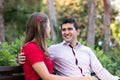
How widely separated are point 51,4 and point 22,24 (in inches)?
336

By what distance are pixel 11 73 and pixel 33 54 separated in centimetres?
64

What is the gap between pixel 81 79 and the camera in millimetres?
4055

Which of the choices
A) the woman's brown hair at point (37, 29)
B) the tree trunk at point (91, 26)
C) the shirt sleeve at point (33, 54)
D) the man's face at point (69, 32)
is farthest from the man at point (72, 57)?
the tree trunk at point (91, 26)

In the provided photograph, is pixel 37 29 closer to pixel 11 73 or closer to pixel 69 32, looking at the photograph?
pixel 11 73

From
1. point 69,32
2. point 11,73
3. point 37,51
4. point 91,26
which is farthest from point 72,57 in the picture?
point 91,26

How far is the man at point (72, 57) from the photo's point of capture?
4.63m

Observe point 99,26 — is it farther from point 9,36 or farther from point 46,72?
point 46,72

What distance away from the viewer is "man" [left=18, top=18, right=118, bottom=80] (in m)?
4.63

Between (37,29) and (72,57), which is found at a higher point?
(37,29)

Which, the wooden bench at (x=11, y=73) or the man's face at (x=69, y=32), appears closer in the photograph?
the wooden bench at (x=11, y=73)

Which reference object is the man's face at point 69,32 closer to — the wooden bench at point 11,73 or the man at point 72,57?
the man at point 72,57

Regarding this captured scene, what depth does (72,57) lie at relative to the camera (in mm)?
4680

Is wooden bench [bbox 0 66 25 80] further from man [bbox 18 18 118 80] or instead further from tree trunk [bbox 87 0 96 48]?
tree trunk [bbox 87 0 96 48]

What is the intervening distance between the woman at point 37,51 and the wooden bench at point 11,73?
0.19 m
